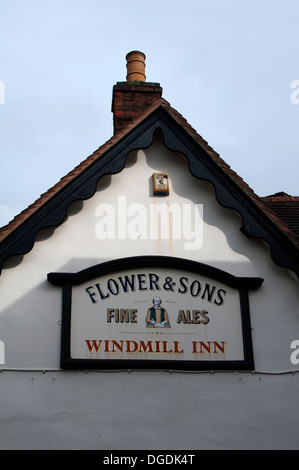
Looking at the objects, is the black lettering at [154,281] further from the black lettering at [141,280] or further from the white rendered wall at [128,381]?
the white rendered wall at [128,381]

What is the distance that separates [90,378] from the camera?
732cm

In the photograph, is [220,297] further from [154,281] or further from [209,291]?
[154,281]

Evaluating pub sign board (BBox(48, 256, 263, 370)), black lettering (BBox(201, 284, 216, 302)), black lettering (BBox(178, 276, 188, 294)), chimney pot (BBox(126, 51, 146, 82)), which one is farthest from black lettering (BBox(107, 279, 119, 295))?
chimney pot (BBox(126, 51, 146, 82))

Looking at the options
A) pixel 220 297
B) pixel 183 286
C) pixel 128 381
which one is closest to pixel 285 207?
pixel 220 297

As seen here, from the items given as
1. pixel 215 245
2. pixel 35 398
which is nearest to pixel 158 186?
pixel 215 245

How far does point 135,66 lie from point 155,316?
4.56 meters

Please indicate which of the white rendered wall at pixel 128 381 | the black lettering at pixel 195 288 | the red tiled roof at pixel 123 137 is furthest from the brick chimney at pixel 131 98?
the black lettering at pixel 195 288

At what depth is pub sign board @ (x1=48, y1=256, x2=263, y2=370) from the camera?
294 inches

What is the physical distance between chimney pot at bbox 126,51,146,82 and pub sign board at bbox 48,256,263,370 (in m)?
3.70
